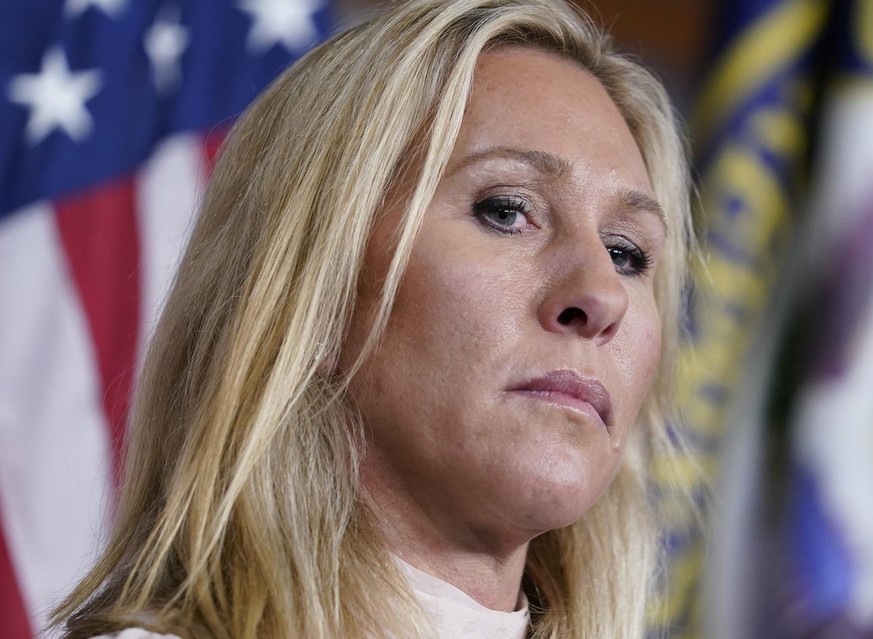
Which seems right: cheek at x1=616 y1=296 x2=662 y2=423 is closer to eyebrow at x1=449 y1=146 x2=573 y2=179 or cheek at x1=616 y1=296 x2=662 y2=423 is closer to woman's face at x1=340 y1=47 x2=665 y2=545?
woman's face at x1=340 y1=47 x2=665 y2=545

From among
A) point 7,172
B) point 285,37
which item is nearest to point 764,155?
point 285,37

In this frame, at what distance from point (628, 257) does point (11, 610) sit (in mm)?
1270

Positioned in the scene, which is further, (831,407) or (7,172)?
(831,407)

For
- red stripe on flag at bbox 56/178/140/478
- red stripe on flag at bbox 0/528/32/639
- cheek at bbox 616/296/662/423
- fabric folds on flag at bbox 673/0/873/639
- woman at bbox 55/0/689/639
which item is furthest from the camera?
fabric folds on flag at bbox 673/0/873/639

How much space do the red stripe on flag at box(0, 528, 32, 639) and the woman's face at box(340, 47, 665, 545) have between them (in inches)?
42.8

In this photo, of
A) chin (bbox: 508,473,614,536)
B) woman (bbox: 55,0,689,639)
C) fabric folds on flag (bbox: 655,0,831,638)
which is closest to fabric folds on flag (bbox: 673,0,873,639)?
fabric folds on flag (bbox: 655,0,831,638)

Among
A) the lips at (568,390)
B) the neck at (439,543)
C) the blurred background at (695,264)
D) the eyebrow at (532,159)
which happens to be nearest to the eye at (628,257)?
the eyebrow at (532,159)

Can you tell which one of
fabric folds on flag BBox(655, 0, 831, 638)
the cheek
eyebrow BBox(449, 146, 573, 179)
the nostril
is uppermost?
fabric folds on flag BBox(655, 0, 831, 638)

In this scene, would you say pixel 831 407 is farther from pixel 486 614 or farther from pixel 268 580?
pixel 268 580

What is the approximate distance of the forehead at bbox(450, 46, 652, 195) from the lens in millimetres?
1193

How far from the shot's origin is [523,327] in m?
1.08

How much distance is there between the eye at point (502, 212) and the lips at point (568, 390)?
0.54 feet

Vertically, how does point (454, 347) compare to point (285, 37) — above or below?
below

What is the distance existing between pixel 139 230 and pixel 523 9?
3.59 feet
